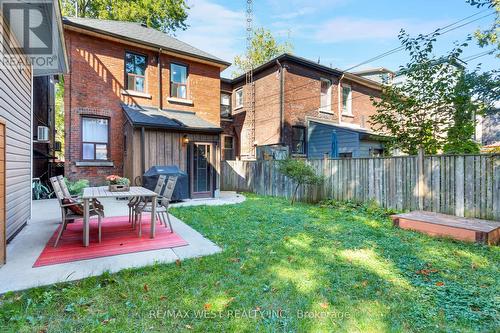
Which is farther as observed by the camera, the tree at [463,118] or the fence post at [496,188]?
the tree at [463,118]

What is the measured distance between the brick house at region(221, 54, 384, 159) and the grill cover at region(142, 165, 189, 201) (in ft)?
20.6

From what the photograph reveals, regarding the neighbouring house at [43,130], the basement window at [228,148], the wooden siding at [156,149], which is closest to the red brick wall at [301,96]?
the basement window at [228,148]

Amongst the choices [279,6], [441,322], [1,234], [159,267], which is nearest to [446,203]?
[441,322]

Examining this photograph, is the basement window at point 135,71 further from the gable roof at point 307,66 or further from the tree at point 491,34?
the tree at point 491,34

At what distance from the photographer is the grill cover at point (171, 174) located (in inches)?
318

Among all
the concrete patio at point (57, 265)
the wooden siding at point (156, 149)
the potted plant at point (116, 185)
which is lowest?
the concrete patio at point (57, 265)

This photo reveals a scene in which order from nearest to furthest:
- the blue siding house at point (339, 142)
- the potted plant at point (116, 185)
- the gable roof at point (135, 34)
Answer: the potted plant at point (116, 185), the gable roof at point (135, 34), the blue siding house at point (339, 142)

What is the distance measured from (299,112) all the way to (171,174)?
28.3 ft

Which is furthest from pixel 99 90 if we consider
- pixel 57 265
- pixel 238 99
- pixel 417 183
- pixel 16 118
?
pixel 417 183

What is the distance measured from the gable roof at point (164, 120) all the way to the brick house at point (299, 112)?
16.6ft

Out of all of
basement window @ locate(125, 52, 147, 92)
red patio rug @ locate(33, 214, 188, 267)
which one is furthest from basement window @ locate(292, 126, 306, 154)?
red patio rug @ locate(33, 214, 188, 267)

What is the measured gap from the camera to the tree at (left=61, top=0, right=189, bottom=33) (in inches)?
682

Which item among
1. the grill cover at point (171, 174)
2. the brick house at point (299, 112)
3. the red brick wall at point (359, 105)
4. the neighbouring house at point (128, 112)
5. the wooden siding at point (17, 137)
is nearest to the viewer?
the wooden siding at point (17, 137)

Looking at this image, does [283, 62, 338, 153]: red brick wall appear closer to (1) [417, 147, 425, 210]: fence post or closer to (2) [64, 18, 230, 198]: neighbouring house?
(2) [64, 18, 230, 198]: neighbouring house
